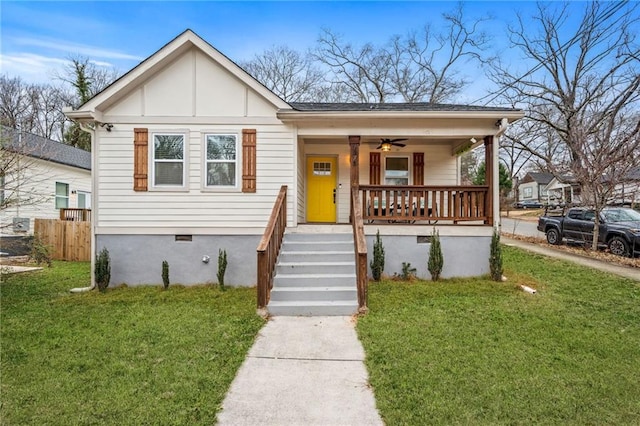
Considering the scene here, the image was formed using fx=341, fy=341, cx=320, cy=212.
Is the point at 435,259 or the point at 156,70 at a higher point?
the point at 156,70

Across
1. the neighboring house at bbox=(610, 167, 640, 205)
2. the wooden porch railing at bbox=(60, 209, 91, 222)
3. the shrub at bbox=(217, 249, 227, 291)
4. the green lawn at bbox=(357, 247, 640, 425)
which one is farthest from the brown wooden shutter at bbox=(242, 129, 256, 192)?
the neighboring house at bbox=(610, 167, 640, 205)

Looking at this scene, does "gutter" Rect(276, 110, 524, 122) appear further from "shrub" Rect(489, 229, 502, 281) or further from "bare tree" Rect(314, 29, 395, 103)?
"bare tree" Rect(314, 29, 395, 103)

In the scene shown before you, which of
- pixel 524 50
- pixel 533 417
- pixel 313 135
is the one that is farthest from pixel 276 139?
pixel 524 50

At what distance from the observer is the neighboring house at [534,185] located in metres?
46.9

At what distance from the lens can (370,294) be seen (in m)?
6.17

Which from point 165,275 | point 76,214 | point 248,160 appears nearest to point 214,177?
point 248,160

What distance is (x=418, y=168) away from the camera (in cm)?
955

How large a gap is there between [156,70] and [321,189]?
489 centimetres

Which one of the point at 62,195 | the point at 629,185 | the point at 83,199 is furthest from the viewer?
the point at 83,199

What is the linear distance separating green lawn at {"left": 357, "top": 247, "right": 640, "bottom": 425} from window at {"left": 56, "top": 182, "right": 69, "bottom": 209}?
15551 mm

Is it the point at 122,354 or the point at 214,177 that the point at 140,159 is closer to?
the point at 214,177

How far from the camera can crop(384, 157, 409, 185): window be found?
382 inches

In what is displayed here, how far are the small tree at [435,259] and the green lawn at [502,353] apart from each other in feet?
1.17

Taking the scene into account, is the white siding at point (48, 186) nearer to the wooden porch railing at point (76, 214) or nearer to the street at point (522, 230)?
the wooden porch railing at point (76, 214)
